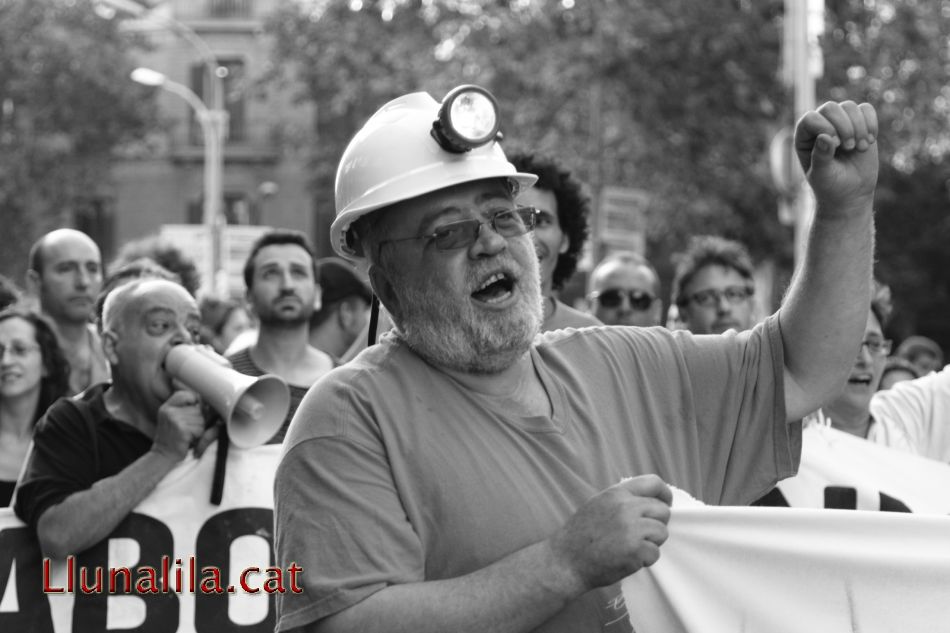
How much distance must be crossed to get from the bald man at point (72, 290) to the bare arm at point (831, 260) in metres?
4.44

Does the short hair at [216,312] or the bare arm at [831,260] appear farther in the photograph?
the short hair at [216,312]

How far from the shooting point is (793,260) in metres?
19.1

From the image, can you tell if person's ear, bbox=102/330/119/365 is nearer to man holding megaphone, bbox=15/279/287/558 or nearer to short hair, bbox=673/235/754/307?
man holding megaphone, bbox=15/279/287/558

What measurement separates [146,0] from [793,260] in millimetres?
25402

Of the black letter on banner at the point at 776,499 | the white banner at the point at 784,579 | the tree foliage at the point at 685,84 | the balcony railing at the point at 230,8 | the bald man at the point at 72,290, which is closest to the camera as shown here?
the white banner at the point at 784,579

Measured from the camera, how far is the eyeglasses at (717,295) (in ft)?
19.7

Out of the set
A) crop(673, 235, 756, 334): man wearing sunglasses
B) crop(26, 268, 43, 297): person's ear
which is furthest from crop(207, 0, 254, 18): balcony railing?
crop(673, 235, 756, 334): man wearing sunglasses

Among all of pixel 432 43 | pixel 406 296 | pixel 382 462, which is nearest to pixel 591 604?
pixel 382 462

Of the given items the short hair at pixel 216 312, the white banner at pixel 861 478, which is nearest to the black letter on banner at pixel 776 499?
the white banner at pixel 861 478

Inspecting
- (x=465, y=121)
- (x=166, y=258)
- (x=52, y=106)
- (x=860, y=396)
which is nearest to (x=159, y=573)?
(x=465, y=121)

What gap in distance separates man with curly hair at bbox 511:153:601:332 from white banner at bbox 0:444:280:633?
4.42ft

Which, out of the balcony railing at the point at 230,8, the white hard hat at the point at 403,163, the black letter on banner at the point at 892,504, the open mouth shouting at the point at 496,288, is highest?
the balcony railing at the point at 230,8

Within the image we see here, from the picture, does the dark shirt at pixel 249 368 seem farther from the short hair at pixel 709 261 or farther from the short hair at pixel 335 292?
the short hair at pixel 709 261

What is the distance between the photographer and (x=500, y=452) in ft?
8.57
